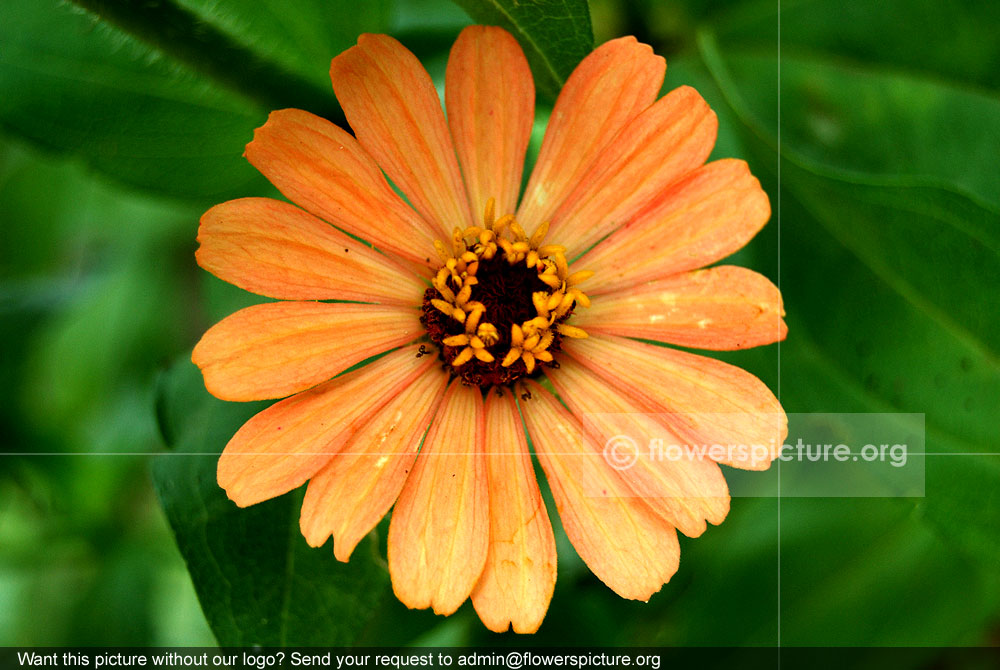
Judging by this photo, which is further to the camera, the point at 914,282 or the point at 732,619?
the point at 732,619

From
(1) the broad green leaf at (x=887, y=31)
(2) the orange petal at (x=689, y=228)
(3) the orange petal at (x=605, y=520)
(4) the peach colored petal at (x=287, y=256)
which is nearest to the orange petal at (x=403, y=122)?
(4) the peach colored petal at (x=287, y=256)

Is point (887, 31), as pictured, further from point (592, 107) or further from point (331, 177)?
point (331, 177)

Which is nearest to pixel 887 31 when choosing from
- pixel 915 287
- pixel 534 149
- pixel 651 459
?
pixel 915 287

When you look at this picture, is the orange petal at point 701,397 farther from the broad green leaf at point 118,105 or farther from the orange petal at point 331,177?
the broad green leaf at point 118,105

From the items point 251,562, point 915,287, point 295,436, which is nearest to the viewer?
point 295,436

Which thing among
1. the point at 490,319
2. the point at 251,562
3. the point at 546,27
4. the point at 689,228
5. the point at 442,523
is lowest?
the point at 251,562

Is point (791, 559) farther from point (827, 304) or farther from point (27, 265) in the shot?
point (27, 265)

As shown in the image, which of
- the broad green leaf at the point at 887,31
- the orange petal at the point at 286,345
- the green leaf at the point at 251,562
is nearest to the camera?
the orange petal at the point at 286,345

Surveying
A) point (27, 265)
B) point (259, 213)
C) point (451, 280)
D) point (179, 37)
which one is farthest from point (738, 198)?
point (27, 265)
